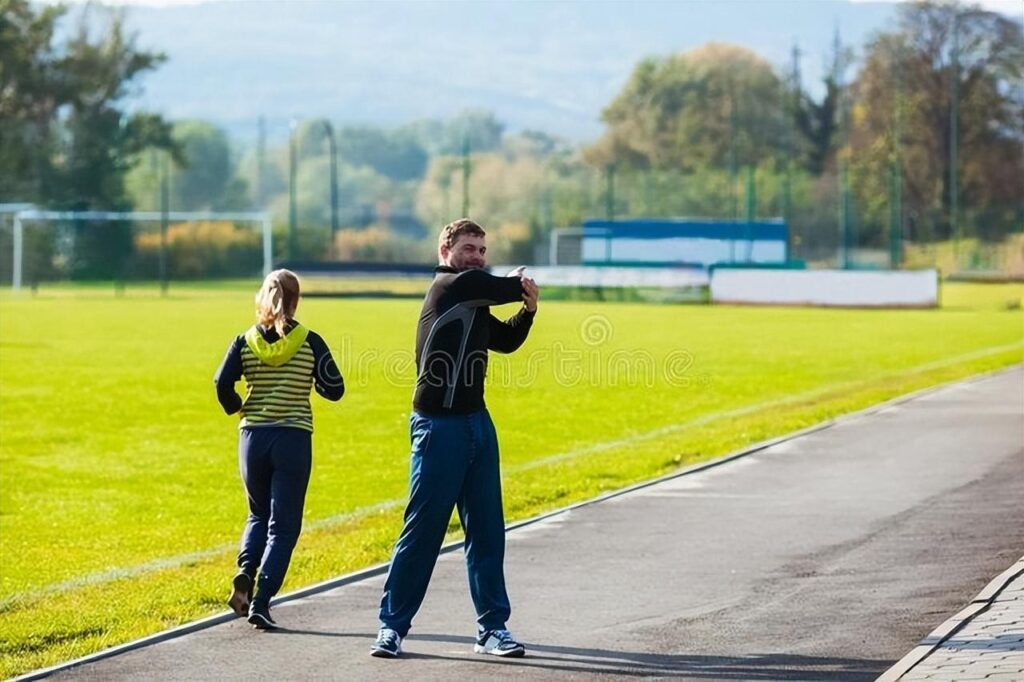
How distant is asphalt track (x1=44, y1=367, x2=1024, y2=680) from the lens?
8.09 meters

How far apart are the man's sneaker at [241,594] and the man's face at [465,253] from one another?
1.98m

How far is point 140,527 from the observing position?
13.0 m

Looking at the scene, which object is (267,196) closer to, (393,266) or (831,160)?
(831,160)

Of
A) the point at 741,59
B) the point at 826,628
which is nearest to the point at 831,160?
the point at 741,59

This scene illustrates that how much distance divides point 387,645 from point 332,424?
466 inches

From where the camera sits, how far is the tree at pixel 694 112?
108312 mm

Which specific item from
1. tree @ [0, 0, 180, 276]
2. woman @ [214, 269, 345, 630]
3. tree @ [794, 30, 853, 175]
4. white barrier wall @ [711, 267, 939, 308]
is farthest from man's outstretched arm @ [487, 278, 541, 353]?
tree @ [794, 30, 853, 175]

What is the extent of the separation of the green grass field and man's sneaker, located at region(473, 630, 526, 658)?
73cm

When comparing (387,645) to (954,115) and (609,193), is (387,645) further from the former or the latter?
(954,115)

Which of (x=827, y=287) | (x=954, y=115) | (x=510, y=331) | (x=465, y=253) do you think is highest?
(x=954, y=115)

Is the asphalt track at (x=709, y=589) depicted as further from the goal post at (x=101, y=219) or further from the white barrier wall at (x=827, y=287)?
the goal post at (x=101, y=219)

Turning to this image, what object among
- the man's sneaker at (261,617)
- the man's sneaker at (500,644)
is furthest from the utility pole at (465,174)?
the man's sneaker at (500,644)

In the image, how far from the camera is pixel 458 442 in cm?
821

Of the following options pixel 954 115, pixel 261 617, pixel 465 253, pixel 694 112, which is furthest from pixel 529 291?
pixel 694 112
